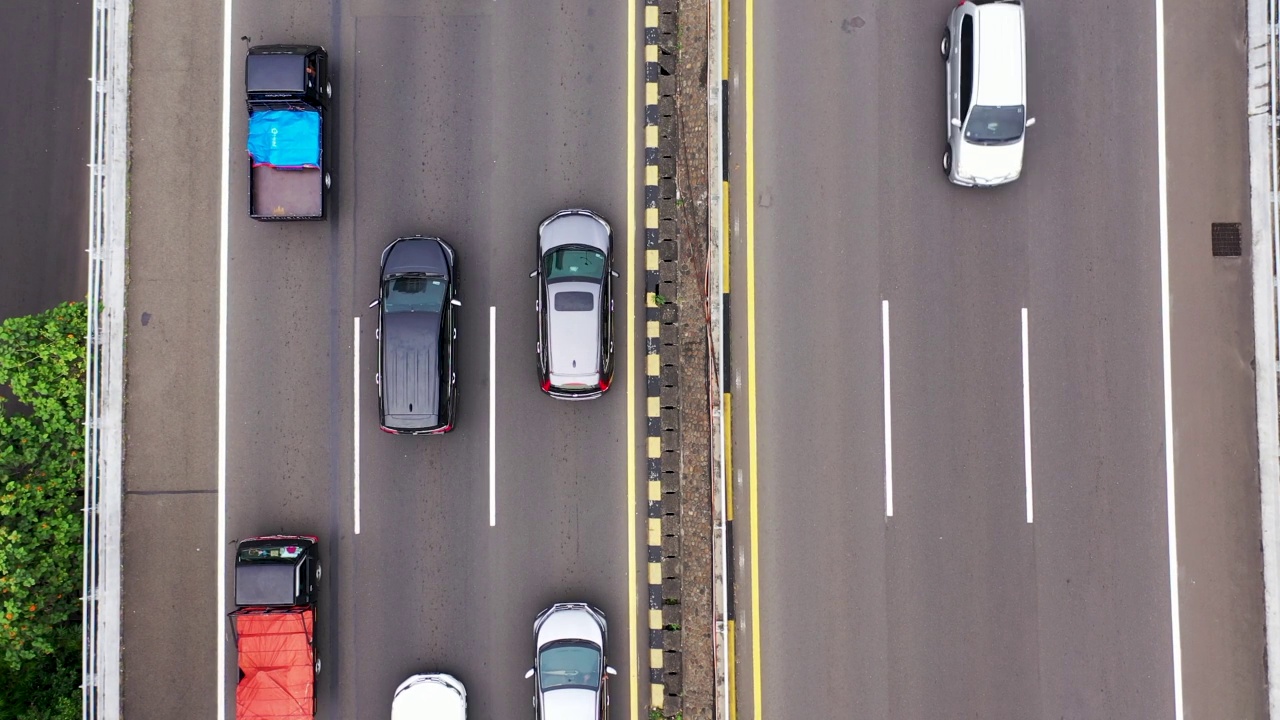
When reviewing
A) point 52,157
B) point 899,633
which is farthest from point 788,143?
point 52,157

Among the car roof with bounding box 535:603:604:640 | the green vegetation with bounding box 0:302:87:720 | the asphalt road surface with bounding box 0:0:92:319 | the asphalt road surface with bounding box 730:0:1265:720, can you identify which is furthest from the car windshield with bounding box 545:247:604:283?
the asphalt road surface with bounding box 0:0:92:319

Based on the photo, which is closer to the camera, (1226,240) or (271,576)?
(271,576)

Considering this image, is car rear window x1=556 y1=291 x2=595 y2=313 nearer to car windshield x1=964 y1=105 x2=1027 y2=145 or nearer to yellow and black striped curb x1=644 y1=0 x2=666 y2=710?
yellow and black striped curb x1=644 y1=0 x2=666 y2=710

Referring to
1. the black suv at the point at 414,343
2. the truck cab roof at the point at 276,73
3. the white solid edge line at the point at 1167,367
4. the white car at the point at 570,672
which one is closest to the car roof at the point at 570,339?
the black suv at the point at 414,343

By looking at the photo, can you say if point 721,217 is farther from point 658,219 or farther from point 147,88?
point 147,88

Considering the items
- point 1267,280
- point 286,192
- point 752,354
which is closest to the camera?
point 286,192

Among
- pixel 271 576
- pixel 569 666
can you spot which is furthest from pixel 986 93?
pixel 271 576

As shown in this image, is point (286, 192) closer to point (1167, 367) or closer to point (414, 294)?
point (414, 294)
